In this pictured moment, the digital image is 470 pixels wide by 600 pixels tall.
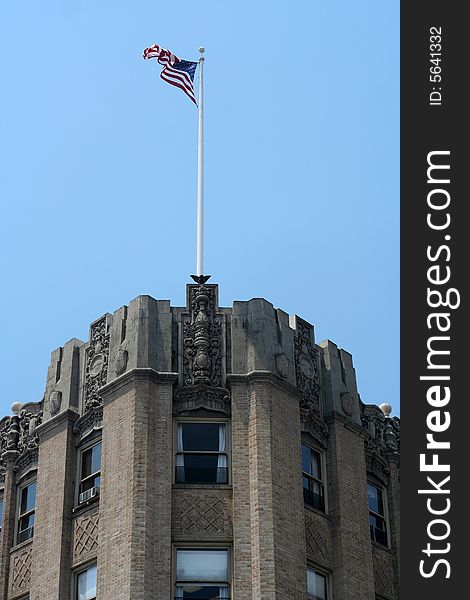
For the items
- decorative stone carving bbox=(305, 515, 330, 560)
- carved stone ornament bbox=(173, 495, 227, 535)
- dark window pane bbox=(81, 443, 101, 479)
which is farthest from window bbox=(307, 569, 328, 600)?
dark window pane bbox=(81, 443, 101, 479)

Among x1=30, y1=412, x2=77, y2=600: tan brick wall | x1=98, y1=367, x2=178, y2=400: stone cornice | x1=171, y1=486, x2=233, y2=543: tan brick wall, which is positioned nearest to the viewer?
x1=171, y1=486, x2=233, y2=543: tan brick wall

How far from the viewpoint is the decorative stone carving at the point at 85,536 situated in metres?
32.1

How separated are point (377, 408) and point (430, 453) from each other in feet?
46.7

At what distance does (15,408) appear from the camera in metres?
37.6

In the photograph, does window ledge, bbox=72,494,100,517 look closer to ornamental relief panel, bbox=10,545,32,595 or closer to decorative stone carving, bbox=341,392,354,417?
ornamental relief panel, bbox=10,545,32,595

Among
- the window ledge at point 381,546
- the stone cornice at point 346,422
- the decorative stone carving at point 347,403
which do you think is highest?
the decorative stone carving at point 347,403

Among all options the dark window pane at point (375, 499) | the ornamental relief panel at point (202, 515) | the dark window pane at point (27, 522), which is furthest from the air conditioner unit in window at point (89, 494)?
the dark window pane at point (375, 499)

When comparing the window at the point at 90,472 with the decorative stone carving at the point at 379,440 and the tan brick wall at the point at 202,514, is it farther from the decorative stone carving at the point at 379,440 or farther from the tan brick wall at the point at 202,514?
the decorative stone carving at the point at 379,440

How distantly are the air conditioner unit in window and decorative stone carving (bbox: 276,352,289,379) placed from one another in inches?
210

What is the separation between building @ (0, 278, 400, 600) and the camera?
1224 inches

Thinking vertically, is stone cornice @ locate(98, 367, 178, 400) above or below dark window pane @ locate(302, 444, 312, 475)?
above

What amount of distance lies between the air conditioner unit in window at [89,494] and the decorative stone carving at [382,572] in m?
7.52

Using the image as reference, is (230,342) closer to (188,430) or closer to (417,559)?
A: (188,430)

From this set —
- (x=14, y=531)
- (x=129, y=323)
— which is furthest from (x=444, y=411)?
(x=14, y=531)
